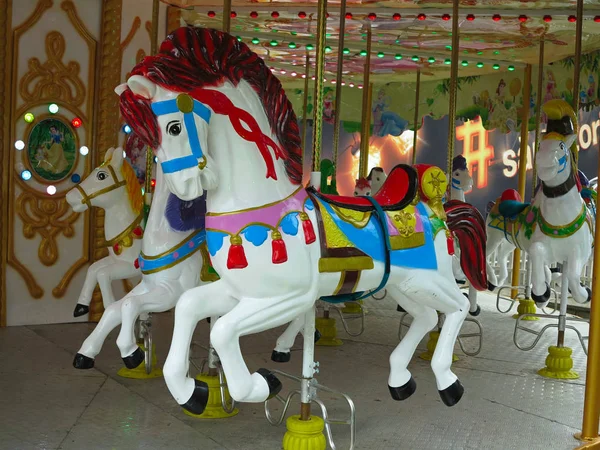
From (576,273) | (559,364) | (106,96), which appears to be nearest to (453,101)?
(576,273)

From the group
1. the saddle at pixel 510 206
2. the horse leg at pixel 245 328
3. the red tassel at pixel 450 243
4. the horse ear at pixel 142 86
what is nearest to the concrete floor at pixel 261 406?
the horse leg at pixel 245 328

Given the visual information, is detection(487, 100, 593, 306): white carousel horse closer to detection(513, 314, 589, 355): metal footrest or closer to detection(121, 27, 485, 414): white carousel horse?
detection(513, 314, 589, 355): metal footrest

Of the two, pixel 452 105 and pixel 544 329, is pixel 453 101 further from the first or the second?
pixel 544 329

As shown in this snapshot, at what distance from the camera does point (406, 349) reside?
2.88 meters

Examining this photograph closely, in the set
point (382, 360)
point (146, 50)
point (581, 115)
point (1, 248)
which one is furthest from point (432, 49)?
point (1, 248)

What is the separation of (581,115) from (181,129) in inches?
295

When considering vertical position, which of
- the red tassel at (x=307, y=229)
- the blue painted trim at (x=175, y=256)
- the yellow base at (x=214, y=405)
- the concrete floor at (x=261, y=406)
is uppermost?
the red tassel at (x=307, y=229)

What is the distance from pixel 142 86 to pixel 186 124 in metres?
0.19

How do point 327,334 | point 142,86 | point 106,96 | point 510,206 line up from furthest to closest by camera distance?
point 106,96
point 510,206
point 327,334
point 142,86

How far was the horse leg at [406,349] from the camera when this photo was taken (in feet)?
9.42

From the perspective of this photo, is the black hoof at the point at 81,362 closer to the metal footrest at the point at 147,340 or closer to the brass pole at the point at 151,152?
the metal footrest at the point at 147,340

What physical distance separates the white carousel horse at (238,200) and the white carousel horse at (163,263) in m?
0.96

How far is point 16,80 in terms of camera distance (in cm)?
529

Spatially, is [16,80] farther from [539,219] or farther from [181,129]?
[539,219]
